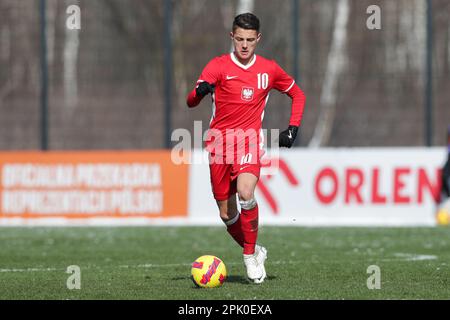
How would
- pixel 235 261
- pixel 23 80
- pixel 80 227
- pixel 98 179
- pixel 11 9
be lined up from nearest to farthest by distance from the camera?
pixel 235 261 < pixel 80 227 < pixel 98 179 < pixel 11 9 < pixel 23 80

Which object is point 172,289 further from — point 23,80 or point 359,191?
point 23,80

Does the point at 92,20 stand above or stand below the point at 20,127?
above

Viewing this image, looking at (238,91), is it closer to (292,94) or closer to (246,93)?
(246,93)

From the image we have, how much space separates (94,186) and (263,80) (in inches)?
375

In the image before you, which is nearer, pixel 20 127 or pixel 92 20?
pixel 92 20

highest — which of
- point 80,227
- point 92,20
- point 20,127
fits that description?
point 92,20

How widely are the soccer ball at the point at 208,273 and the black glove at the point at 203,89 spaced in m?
1.51

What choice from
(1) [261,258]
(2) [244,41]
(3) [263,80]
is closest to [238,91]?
(3) [263,80]

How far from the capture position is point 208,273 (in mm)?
9875

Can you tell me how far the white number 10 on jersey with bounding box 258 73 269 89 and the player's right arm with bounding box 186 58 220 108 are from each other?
1.37 feet

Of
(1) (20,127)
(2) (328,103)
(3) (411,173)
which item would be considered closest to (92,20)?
(1) (20,127)

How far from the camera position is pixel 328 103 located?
2697 cm

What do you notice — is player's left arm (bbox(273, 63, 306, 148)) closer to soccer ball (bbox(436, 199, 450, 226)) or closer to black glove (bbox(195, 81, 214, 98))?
black glove (bbox(195, 81, 214, 98))
